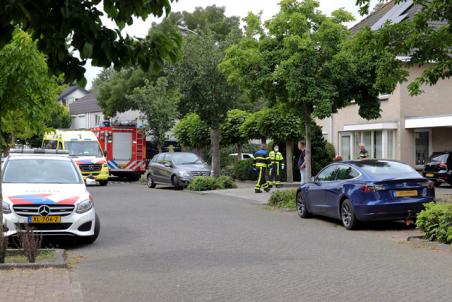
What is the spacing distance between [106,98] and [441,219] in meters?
44.4

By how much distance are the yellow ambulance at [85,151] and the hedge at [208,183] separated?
18.4ft

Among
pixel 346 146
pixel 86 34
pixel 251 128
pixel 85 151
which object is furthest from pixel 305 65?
pixel 346 146

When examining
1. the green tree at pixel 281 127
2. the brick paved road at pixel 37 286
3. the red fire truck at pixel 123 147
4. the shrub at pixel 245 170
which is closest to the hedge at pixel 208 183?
the green tree at pixel 281 127

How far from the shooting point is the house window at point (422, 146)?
30.7 metres

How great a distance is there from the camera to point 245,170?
108ft

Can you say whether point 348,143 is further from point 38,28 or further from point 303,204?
point 38,28

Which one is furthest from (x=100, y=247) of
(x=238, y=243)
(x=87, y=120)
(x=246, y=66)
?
(x=87, y=120)

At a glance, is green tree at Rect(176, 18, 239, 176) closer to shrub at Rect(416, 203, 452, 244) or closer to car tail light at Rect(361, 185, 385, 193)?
car tail light at Rect(361, 185, 385, 193)

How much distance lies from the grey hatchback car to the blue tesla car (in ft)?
43.5

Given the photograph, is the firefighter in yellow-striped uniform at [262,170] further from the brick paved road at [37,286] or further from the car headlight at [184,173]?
the brick paved road at [37,286]

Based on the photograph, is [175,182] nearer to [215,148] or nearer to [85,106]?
[215,148]

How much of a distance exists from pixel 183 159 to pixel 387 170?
15.5m

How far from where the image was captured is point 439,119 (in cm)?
2811

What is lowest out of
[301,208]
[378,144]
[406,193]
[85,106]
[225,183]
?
[301,208]
